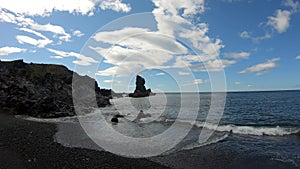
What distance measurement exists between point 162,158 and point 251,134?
15073mm

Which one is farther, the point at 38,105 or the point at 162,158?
the point at 38,105

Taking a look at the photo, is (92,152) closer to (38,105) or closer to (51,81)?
(38,105)

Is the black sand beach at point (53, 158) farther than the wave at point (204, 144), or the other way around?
the wave at point (204, 144)

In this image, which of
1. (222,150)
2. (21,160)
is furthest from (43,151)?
(222,150)

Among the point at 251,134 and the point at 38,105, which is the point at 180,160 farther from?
the point at 38,105

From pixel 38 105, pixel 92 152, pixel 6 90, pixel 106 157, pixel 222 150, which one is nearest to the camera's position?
pixel 106 157

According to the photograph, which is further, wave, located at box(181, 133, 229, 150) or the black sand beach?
wave, located at box(181, 133, 229, 150)

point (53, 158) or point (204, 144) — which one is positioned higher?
point (53, 158)

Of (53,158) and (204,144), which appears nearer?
(53,158)

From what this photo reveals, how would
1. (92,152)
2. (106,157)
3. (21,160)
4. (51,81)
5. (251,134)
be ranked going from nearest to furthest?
(21,160) < (106,157) < (92,152) < (251,134) < (51,81)

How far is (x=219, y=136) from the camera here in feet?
84.7

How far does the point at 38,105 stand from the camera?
140 feet

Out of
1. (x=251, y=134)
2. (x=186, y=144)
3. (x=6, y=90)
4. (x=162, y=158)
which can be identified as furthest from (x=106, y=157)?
(x=6, y=90)

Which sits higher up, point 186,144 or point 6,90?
point 6,90
